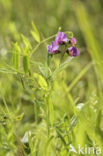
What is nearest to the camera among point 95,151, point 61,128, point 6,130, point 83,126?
point 83,126

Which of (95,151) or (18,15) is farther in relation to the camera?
(18,15)

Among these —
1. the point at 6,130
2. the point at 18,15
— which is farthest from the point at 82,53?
the point at 6,130

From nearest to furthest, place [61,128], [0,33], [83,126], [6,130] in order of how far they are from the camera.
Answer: [83,126], [61,128], [6,130], [0,33]

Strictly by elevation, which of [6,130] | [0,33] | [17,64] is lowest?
[6,130]

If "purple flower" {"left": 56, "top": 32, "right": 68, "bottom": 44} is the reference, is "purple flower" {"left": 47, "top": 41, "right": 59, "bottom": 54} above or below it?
below

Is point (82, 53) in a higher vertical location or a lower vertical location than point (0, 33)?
lower

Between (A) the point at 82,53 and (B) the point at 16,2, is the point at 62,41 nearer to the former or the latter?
(A) the point at 82,53

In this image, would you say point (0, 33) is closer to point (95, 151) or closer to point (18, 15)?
point (18, 15)

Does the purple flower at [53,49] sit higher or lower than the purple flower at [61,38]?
lower

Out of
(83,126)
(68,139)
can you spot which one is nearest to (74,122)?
(68,139)
